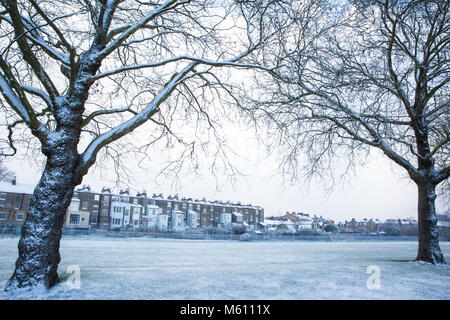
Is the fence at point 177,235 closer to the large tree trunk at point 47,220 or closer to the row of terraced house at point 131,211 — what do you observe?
the row of terraced house at point 131,211

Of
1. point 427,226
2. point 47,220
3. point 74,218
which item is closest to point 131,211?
point 74,218

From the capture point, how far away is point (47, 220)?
17.1 feet

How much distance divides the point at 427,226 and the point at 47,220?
12.8m

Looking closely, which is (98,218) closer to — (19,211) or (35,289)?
(19,211)

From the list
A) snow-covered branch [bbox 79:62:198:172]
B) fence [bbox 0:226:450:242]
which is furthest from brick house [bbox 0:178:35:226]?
snow-covered branch [bbox 79:62:198:172]

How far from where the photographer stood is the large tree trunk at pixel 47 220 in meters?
4.95

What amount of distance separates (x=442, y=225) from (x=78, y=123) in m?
118

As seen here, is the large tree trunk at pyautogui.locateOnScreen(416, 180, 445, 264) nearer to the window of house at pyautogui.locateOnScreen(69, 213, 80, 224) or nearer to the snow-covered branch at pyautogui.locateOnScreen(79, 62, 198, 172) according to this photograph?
the snow-covered branch at pyautogui.locateOnScreen(79, 62, 198, 172)

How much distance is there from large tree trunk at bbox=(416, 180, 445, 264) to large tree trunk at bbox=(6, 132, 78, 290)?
12.3 metres

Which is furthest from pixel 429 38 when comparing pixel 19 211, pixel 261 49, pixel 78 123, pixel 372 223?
pixel 372 223

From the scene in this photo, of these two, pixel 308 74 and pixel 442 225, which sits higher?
pixel 308 74

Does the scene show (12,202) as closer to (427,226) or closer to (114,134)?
(114,134)

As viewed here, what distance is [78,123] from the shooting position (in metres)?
6.02

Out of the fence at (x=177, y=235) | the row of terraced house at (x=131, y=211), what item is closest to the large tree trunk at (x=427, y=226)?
the fence at (x=177, y=235)
